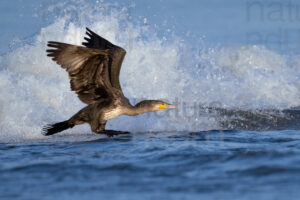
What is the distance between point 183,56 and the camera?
13.0 metres

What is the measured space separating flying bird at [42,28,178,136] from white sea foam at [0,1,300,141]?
1.34 meters

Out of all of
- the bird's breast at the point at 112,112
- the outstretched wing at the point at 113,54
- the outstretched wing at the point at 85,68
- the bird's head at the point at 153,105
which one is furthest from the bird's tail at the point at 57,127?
the bird's head at the point at 153,105

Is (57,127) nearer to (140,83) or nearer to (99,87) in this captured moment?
(99,87)

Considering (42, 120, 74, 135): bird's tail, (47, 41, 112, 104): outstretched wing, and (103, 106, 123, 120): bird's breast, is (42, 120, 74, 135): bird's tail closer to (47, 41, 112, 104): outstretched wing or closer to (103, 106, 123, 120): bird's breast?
(47, 41, 112, 104): outstretched wing

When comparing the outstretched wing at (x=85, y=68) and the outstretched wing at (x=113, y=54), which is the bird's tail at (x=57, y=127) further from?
the outstretched wing at (x=113, y=54)

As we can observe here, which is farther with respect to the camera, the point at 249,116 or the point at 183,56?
the point at 183,56

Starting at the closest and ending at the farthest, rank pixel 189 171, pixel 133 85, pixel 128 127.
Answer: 1. pixel 189 171
2. pixel 128 127
3. pixel 133 85

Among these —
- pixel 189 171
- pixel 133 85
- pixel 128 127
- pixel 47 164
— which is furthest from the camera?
pixel 133 85

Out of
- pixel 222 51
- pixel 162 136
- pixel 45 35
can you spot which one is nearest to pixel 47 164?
pixel 162 136

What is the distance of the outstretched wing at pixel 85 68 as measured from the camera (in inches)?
281

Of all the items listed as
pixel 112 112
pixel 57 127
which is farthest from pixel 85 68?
pixel 57 127

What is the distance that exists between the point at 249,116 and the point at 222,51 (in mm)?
6950

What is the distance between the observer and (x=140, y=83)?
11727mm

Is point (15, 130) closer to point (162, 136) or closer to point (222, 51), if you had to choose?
point (162, 136)
